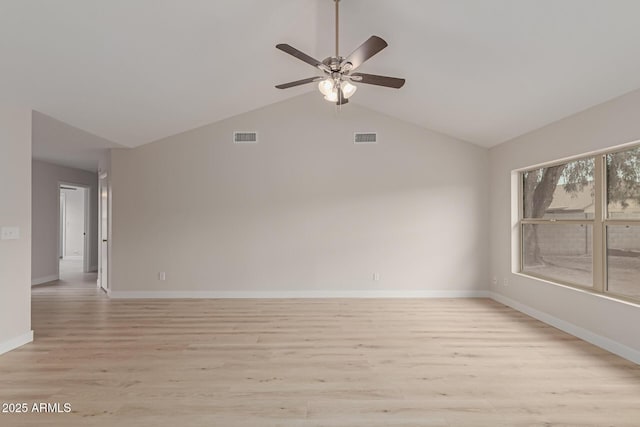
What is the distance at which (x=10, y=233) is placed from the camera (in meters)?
3.30

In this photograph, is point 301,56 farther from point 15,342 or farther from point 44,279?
point 44,279

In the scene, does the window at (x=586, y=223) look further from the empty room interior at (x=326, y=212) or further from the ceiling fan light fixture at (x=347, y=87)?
the ceiling fan light fixture at (x=347, y=87)

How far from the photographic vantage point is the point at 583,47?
2.69 metres

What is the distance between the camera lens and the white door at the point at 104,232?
227 inches

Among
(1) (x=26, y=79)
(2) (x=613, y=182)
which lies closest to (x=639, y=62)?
(2) (x=613, y=182)

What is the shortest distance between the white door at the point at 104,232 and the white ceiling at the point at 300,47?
4.85ft

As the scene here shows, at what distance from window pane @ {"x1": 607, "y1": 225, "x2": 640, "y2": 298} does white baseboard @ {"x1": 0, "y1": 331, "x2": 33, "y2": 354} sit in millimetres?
6013

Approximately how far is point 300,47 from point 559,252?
413cm

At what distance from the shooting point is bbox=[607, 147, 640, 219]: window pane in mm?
3172

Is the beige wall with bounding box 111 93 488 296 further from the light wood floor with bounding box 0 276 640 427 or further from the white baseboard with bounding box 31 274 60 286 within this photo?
the white baseboard with bounding box 31 274 60 286

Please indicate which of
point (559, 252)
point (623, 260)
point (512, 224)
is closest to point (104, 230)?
point (512, 224)

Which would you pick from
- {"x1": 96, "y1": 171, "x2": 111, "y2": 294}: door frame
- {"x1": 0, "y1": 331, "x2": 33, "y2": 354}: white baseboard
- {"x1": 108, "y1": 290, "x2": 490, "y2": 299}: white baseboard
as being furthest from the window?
{"x1": 96, "y1": 171, "x2": 111, "y2": 294}: door frame

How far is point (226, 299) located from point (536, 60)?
5032mm

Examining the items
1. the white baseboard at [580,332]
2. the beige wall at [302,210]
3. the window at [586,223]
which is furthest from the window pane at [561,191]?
the white baseboard at [580,332]
